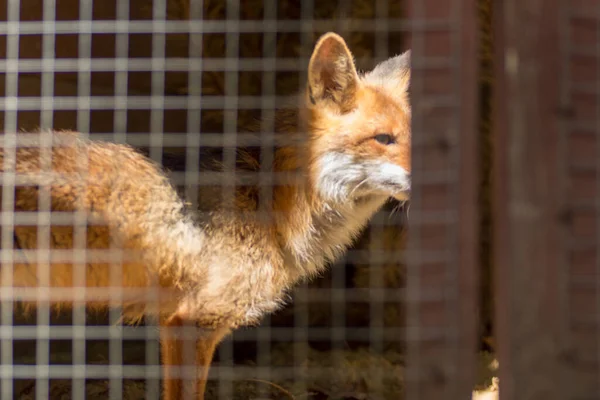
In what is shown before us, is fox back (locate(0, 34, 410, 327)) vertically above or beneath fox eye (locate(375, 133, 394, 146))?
beneath

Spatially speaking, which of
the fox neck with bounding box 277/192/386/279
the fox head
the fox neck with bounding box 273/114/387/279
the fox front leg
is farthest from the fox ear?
the fox front leg

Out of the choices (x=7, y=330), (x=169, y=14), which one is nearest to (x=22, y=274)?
(x=7, y=330)

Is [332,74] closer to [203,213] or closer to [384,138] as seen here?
[384,138]

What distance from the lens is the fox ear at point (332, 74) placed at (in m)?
2.73

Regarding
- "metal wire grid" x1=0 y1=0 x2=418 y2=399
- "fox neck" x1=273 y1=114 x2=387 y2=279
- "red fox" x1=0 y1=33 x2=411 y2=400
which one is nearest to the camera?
"metal wire grid" x1=0 y1=0 x2=418 y2=399

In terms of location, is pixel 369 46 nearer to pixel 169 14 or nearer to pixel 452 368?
pixel 169 14

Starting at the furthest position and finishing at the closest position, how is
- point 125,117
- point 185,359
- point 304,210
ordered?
point 125,117
point 304,210
point 185,359

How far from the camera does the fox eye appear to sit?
9.34 ft

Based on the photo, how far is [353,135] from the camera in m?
2.89

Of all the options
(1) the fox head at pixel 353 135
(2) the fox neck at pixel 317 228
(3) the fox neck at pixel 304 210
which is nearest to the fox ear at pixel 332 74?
(1) the fox head at pixel 353 135

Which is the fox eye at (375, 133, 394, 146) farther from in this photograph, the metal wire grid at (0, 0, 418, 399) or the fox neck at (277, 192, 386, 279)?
the metal wire grid at (0, 0, 418, 399)

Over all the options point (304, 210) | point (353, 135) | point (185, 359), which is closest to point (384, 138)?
point (353, 135)

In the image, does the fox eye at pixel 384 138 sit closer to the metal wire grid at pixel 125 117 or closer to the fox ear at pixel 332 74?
the fox ear at pixel 332 74

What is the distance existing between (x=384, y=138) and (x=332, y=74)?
328 mm
